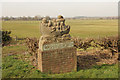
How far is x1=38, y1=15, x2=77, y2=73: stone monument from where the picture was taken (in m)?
6.57

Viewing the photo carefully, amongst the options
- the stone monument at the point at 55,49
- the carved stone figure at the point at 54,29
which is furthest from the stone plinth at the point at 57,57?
the carved stone figure at the point at 54,29

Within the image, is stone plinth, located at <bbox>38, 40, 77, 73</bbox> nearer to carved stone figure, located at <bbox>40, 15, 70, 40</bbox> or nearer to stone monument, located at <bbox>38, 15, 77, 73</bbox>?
stone monument, located at <bbox>38, 15, 77, 73</bbox>

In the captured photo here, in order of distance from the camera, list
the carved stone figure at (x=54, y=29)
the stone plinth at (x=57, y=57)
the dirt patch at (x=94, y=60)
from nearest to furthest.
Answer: the stone plinth at (x=57, y=57) → the carved stone figure at (x=54, y=29) → the dirt patch at (x=94, y=60)

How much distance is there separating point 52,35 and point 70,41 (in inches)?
43.7

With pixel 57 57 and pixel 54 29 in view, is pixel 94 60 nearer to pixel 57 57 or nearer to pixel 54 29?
pixel 57 57

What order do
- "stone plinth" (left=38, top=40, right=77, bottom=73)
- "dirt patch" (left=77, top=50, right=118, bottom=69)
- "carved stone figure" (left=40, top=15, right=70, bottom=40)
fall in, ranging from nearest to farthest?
"stone plinth" (left=38, top=40, right=77, bottom=73) → "carved stone figure" (left=40, top=15, right=70, bottom=40) → "dirt patch" (left=77, top=50, right=118, bottom=69)

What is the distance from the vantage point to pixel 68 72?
22.9 ft

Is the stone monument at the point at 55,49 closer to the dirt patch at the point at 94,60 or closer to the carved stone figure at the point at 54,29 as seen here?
the carved stone figure at the point at 54,29

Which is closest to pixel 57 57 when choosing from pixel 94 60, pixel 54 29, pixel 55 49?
pixel 55 49

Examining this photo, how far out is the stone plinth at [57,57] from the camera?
21.4ft

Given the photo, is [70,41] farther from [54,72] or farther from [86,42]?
[86,42]

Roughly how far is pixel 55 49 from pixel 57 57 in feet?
1.52

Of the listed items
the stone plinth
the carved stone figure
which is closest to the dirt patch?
the stone plinth

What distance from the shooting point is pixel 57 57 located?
6.70 meters
